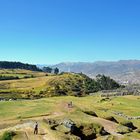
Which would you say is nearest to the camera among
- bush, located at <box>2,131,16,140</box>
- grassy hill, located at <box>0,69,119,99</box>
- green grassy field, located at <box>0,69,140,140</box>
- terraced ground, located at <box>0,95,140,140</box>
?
bush, located at <box>2,131,16,140</box>

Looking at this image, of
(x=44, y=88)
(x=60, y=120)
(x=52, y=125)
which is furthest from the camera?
(x=44, y=88)

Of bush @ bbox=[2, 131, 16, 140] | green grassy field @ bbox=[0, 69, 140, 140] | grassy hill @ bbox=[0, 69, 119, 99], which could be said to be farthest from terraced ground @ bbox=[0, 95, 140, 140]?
grassy hill @ bbox=[0, 69, 119, 99]

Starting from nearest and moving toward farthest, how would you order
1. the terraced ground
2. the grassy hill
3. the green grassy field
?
the terraced ground < the green grassy field < the grassy hill

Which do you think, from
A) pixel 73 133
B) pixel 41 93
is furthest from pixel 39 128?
pixel 41 93

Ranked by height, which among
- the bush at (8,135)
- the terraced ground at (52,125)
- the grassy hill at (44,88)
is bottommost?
the grassy hill at (44,88)

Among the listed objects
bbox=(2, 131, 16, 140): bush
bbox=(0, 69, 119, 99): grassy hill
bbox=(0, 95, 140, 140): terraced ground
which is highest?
bbox=(2, 131, 16, 140): bush

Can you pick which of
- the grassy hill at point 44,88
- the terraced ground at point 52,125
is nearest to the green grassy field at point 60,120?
the terraced ground at point 52,125

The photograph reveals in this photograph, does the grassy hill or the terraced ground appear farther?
the grassy hill

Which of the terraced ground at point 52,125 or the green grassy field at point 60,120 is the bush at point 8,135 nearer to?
the green grassy field at point 60,120

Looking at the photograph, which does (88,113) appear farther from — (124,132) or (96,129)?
(96,129)

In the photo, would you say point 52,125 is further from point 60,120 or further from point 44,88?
point 44,88

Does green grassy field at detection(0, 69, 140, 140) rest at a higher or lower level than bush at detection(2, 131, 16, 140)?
lower

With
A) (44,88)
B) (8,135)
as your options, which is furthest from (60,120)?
(44,88)

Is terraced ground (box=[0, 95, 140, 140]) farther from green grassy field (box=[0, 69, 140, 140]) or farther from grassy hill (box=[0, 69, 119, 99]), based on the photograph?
grassy hill (box=[0, 69, 119, 99])
